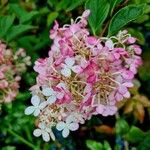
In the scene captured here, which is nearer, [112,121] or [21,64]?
[21,64]

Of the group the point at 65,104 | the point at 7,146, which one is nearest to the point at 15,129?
the point at 7,146

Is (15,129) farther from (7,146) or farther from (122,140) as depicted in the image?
(122,140)

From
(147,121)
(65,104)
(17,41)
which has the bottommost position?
(147,121)

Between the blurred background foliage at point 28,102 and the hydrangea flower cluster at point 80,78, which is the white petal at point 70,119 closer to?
the hydrangea flower cluster at point 80,78

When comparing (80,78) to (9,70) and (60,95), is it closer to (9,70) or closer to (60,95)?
(60,95)

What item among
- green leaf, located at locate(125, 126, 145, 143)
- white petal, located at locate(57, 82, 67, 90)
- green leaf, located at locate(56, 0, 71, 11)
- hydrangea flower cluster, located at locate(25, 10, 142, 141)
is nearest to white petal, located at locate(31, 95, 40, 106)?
hydrangea flower cluster, located at locate(25, 10, 142, 141)

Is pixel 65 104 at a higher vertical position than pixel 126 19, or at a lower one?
lower
